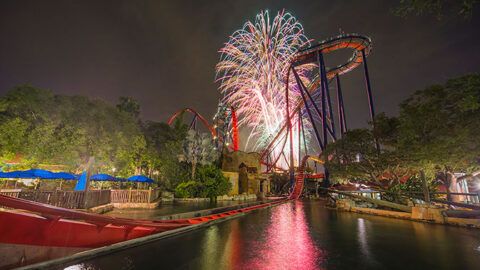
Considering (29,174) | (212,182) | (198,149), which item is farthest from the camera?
(198,149)

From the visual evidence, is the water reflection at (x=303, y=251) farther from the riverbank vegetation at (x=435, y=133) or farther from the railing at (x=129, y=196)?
the railing at (x=129, y=196)

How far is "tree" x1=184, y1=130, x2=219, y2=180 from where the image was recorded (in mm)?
25422

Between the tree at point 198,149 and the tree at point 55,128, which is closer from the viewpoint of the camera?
the tree at point 55,128

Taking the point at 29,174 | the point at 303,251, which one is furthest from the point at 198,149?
the point at 303,251

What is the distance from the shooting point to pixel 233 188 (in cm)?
2783

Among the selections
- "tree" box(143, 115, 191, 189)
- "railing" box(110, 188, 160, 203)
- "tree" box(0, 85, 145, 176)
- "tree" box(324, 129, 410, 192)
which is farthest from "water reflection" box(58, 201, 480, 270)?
"tree" box(143, 115, 191, 189)

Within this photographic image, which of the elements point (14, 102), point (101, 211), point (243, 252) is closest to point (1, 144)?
point (14, 102)

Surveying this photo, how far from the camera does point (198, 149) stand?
84.7ft

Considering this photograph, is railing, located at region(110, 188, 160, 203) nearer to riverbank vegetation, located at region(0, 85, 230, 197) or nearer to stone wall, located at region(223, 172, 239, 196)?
riverbank vegetation, located at region(0, 85, 230, 197)

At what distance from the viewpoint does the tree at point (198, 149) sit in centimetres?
2542

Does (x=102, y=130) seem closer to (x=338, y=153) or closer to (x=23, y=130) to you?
(x=23, y=130)

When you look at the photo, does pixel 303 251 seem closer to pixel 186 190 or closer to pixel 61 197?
pixel 61 197

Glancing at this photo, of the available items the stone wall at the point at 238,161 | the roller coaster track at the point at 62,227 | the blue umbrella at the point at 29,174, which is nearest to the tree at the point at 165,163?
the stone wall at the point at 238,161

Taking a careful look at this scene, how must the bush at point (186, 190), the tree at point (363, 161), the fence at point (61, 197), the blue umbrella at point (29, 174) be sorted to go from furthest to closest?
the bush at point (186, 190), the tree at point (363, 161), the blue umbrella at point (29, 174), the fence at point (61, 197)
